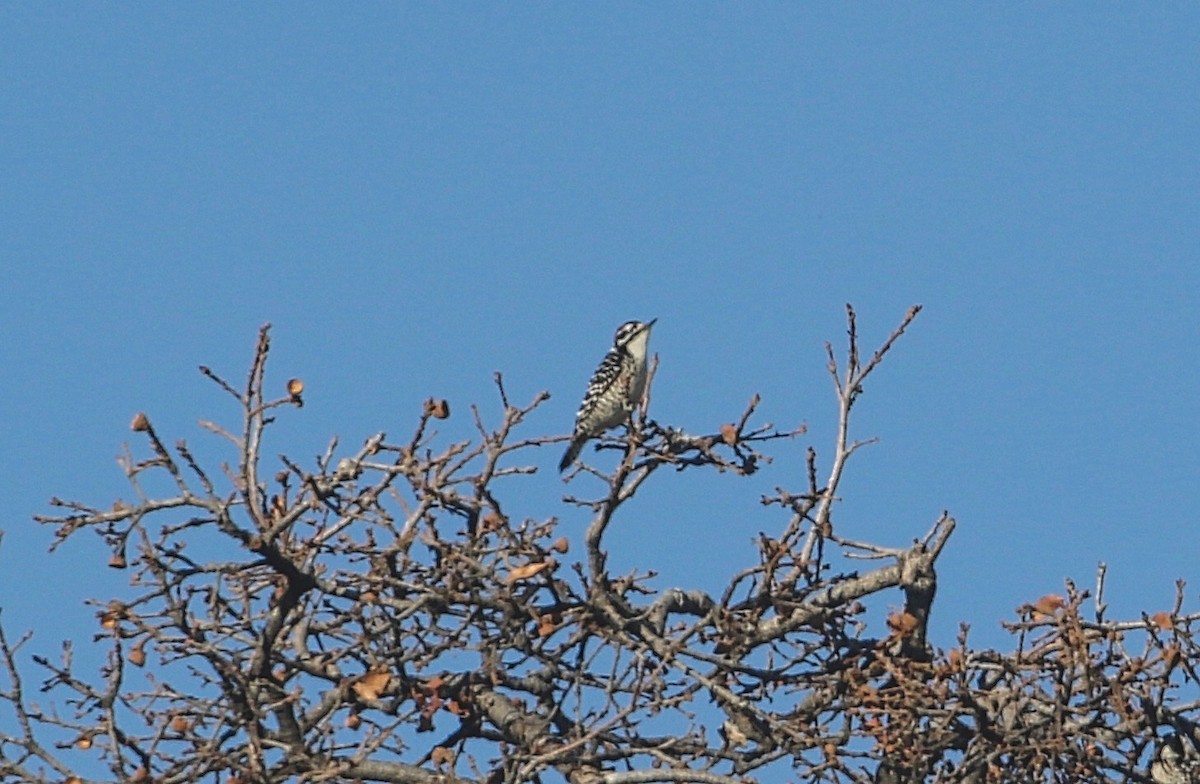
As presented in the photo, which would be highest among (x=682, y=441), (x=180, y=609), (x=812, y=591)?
(x=682, y=441)

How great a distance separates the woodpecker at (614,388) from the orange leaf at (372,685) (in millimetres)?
5945

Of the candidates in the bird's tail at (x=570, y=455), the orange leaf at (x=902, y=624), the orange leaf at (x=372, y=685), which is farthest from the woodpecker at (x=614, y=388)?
the orange leaf at (x=372, y=685)

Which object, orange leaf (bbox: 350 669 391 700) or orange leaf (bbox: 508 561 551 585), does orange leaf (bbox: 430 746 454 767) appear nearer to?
orange leaf (bbox: 350 669 391 700)

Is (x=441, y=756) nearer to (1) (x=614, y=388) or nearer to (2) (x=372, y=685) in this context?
(2) (x=372, y=685)

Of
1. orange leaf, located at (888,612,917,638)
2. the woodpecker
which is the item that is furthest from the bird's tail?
orange leaf, located at (888,612,917,638)

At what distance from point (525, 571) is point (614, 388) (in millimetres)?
5890

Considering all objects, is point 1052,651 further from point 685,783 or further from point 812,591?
point 685,783

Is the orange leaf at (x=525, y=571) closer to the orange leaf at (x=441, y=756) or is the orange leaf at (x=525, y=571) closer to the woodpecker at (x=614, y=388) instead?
the orange leaf at (x=441, y=756)

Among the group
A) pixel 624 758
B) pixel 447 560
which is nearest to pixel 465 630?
pixel 447 560

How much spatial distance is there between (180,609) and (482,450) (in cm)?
139

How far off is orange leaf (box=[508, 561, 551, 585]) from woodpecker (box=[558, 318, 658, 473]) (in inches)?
213

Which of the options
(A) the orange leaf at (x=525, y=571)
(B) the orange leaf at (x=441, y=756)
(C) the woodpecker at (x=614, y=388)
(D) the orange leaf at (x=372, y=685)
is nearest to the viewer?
(D) the orange leaf at (x=372, y=685)

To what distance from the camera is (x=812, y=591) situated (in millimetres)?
9078

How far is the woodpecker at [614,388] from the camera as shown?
13.9 m
